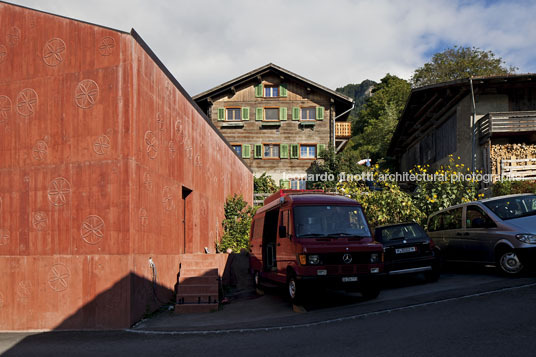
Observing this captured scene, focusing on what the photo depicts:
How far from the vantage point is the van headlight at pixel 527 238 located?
Answer: 34.2 feet

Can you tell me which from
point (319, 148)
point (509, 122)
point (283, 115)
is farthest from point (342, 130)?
point (509, 122)

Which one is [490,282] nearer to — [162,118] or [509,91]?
[162,118]

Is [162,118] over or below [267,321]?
over

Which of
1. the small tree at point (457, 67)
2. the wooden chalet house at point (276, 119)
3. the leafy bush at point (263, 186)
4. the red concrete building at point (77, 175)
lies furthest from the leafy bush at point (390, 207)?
the small tree at point (457, 67)

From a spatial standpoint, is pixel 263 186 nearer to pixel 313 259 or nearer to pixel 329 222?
pixel 329 222

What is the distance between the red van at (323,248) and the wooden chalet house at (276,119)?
26400mm

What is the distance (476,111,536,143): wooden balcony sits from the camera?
24.4m

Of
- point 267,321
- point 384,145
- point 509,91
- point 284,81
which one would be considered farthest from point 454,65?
point 267,321

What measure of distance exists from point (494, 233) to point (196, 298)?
701cm

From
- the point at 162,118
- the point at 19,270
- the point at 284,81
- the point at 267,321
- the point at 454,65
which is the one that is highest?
the point at 454,65

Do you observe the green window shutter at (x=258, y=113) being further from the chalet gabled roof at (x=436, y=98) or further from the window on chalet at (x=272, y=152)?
the chalet gabled roof at (x=436, y=98)

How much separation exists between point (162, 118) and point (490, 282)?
8.18 metres

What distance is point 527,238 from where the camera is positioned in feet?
34.5

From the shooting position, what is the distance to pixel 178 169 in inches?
499
